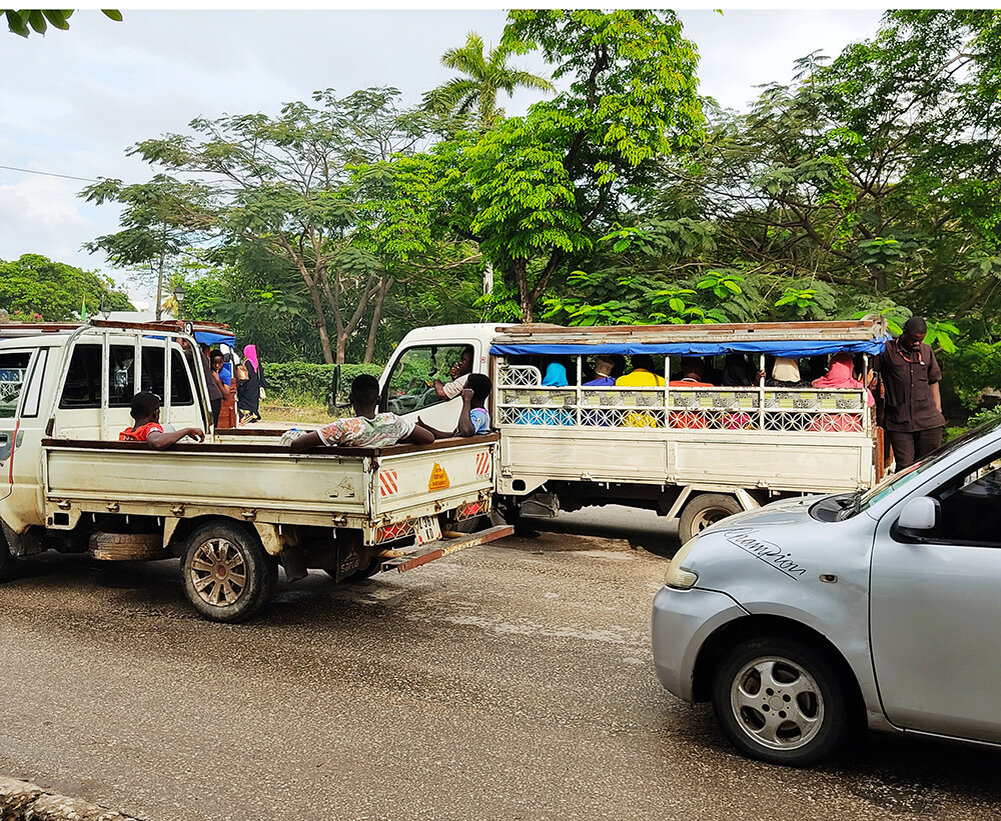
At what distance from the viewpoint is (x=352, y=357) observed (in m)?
32.7

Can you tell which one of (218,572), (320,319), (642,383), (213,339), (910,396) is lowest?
(218,572)

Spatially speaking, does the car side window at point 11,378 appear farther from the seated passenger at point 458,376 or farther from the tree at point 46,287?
the tree at point 46,287

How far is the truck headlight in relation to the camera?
405 centimetres

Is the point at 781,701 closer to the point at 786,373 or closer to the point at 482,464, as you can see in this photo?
the point at 482,464

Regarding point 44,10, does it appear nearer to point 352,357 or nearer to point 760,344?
point 760,344

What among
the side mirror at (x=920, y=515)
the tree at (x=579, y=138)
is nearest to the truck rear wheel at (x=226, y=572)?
the side mirror at (x=920, y=515)

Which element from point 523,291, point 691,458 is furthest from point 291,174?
point 691,458

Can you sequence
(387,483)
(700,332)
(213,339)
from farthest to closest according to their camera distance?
(213,339), (700,332), (387,483)

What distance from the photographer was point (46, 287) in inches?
2608

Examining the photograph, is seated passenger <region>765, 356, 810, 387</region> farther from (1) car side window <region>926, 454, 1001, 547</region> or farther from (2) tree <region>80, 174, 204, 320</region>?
(2) tree <region>80, 174, 204, 320</region>

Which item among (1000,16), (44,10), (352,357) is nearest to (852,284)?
(1000,16)

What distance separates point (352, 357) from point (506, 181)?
723 inches

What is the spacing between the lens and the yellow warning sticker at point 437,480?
20.2ft

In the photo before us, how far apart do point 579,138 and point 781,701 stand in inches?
523
